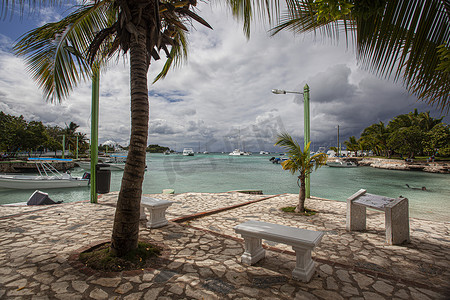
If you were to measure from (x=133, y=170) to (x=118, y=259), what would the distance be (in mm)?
1248

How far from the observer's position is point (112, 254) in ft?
10.1

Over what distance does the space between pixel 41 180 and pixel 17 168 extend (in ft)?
74.9

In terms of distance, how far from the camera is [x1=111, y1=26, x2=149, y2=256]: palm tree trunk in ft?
10.0

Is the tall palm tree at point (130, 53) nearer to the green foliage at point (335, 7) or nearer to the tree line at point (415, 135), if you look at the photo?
the green foliage at point (335, 7)

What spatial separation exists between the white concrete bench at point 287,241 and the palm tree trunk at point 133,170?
1.57m

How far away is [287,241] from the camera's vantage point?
2.84 metres

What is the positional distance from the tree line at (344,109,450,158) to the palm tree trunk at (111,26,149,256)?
32581 millimetres

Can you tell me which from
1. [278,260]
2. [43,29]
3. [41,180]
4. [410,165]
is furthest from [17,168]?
[410,165]

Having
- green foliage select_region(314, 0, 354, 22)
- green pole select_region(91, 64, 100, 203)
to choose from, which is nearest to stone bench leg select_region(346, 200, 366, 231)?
green foliage select_region(314, 0, 354, 22)

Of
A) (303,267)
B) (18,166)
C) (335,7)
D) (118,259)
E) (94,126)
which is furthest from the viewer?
(18,166)

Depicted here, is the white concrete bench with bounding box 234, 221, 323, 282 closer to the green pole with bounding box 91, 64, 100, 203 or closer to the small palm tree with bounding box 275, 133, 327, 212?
the small palm tree with bounding box 275, 133, 327, 212

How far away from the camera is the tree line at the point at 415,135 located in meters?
34.7

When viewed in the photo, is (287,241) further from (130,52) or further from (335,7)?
(130,52)

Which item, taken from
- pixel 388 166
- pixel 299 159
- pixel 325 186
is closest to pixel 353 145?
pixel 388 166
